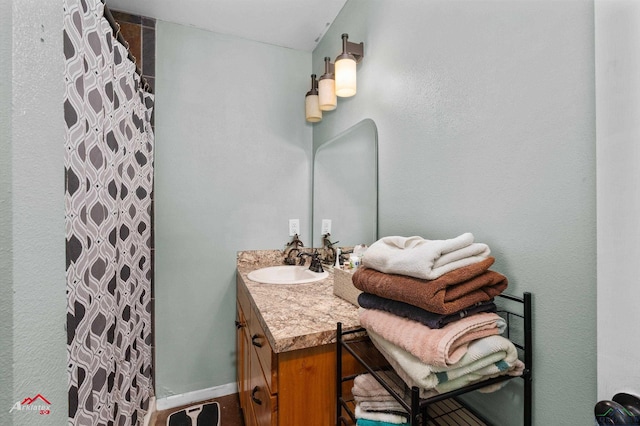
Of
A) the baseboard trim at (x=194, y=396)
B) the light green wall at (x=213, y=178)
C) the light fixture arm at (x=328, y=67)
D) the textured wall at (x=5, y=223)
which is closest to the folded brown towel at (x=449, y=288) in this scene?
the textured wall at (x=5, y=223)

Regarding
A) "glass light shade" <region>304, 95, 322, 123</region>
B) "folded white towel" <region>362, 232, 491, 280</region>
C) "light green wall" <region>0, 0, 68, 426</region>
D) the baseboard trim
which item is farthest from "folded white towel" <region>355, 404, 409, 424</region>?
"glass light shade" <region>304, 95, 322, 123</region>

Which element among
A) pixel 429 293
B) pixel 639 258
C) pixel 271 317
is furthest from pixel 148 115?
pixel 639 258

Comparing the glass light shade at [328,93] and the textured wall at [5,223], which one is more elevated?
the glass light shade at [328,93]

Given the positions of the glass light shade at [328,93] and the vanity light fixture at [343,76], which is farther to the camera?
the glass light shade at [328,93]

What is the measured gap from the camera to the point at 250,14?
1.73 metres

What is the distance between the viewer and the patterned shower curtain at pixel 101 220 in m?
0.76

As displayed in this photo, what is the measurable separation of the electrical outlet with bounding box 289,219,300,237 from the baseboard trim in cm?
109

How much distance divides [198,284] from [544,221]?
1827 millimetres

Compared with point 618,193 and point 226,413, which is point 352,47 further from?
point 226,413

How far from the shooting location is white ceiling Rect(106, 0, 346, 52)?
164cm

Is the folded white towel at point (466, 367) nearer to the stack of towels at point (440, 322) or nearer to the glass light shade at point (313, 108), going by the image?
the stack of towels at point (440, 322)

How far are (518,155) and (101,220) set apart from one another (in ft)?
4.11

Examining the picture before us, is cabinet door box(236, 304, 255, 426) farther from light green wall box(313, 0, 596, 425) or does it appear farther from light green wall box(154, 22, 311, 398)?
light green wall box(313, 0, 596, 425)

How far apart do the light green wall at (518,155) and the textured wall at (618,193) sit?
0.04 meters
